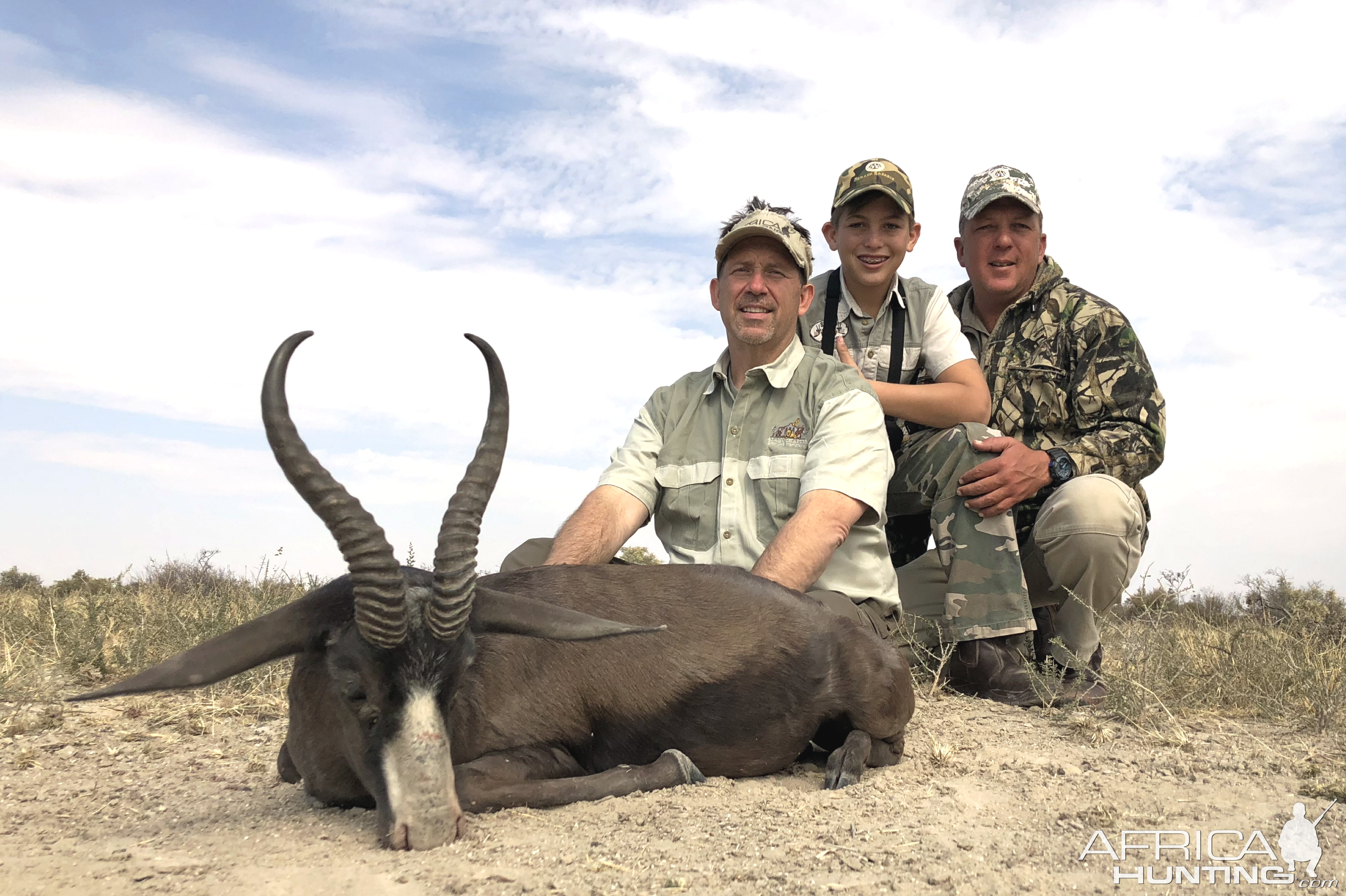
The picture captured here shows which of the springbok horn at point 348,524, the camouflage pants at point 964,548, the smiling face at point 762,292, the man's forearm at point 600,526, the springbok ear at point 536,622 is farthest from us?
the camouflage pants at point 964,548

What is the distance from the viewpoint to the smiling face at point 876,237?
22.7 ft

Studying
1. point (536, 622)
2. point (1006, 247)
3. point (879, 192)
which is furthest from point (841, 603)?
point (1006, 247)

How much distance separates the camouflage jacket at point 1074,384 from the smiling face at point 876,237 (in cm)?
99

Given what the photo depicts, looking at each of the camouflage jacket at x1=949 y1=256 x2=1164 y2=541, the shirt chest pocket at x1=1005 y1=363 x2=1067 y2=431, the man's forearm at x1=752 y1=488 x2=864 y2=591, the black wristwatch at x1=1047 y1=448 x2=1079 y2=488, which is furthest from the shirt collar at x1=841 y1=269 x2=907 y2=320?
the man's forearm at x1=752 y1=488 x2=864 y2=591

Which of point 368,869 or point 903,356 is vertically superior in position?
point 903,356

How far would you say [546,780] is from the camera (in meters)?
4.01

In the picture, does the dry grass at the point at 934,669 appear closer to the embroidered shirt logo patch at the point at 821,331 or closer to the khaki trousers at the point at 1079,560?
the khaki trousers at the point at 1079,560

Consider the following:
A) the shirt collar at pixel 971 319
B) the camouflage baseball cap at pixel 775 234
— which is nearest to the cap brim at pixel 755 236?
the camouflage baseball cap at pixel 775 234

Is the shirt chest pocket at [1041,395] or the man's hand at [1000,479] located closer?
the man's hand at [1000,479]

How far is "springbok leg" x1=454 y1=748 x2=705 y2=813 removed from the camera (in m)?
3.78

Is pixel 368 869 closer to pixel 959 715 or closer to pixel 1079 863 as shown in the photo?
pixel 1079 863

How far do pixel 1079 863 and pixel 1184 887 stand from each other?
0.98ft

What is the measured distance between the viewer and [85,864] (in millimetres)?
3287

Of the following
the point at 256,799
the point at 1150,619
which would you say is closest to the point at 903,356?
the point at 1150,619
